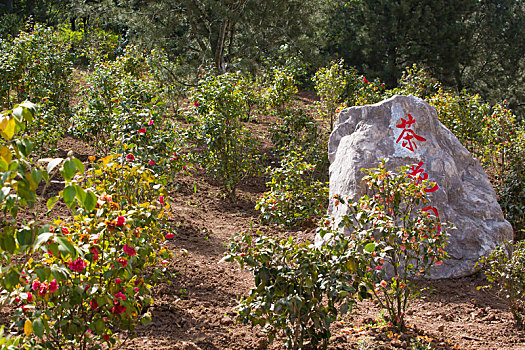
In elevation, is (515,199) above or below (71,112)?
below

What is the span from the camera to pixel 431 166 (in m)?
4.87

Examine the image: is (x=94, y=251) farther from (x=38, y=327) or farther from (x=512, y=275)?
(x=512, y=275)

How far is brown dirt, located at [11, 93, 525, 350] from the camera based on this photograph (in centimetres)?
321

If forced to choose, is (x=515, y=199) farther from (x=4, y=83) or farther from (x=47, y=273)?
(x=4, y=83)

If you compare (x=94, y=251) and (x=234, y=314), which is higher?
(x=94, y=251)

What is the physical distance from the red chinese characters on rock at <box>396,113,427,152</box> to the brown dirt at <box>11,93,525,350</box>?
1.28 metres

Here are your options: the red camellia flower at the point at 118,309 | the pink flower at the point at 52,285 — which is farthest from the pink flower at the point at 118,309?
the pink flower at the point at 52,285

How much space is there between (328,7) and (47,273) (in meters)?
12.5

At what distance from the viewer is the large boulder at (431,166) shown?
4672mm

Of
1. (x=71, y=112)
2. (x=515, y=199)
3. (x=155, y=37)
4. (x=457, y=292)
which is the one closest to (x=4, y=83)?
(x=71, y=112)

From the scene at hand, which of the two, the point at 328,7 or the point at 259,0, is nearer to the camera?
the point at 259,0

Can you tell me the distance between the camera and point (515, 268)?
11.9 ft

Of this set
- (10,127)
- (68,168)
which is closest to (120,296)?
(68,168)

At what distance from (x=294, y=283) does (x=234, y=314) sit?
1029 mm
